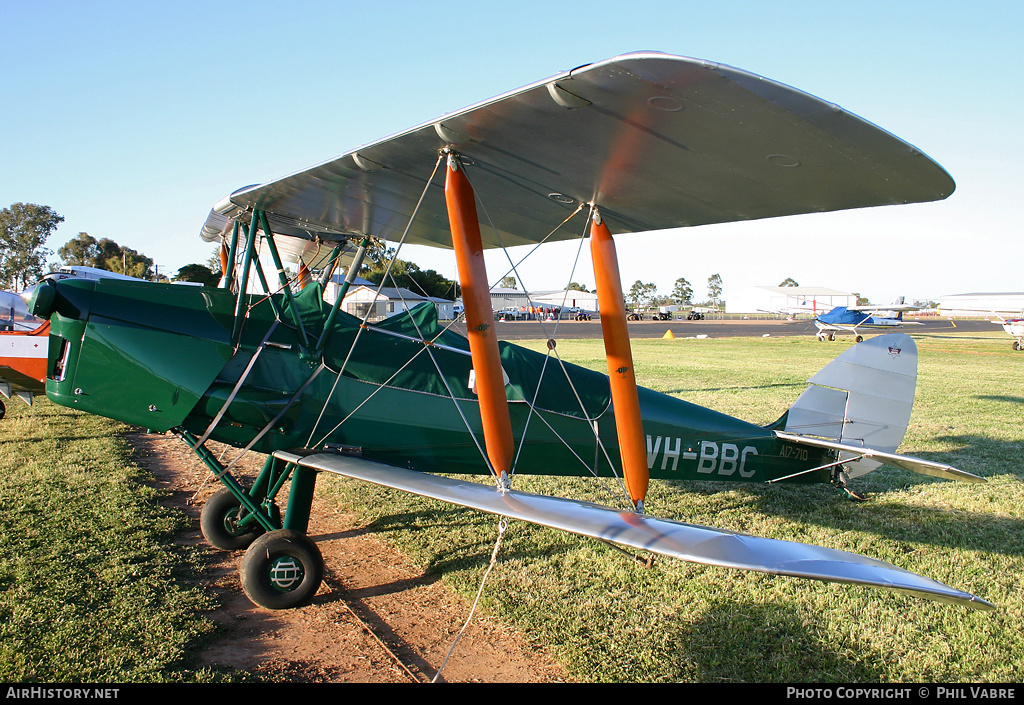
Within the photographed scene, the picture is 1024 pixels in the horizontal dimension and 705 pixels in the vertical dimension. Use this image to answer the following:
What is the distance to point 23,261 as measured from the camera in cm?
3412

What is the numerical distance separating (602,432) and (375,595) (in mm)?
1983

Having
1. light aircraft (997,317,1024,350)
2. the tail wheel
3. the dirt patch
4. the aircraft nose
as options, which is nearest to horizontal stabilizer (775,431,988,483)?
the dirt patch

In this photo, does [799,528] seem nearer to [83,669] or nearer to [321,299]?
[321,299]

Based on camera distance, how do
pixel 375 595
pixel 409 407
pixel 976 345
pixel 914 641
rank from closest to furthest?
pixel 914 641, pixel 375 595, pixel 409 407, pixel 976 345

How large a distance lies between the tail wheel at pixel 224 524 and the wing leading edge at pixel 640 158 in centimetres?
221

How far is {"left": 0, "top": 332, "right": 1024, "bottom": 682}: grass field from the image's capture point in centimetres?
300

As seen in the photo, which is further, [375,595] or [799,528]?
[799,528]

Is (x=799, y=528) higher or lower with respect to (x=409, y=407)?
lower

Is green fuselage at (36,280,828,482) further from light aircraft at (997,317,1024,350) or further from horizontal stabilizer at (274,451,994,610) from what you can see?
light aircraft at (997,317,1024,350)

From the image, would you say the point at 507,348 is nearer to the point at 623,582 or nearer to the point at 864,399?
the point at 623,582

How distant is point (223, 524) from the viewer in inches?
179

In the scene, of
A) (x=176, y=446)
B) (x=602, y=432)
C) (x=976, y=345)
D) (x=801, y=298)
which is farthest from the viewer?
(x=801, y=298)

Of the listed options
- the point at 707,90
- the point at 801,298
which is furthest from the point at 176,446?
the point at 801,298

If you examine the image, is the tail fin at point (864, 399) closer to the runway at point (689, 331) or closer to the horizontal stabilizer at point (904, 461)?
the horizontal stabilizer at point (904, 461)
